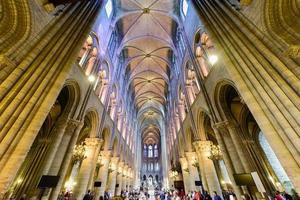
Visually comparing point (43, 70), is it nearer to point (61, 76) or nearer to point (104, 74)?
point (61, 76)

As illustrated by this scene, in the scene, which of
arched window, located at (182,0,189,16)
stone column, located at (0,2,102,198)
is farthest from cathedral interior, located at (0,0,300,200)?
arched window, located at (182,0,189,16)

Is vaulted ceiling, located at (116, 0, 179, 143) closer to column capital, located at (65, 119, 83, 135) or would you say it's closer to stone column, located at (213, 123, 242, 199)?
column capital, located at (65, 119, 83, 135)

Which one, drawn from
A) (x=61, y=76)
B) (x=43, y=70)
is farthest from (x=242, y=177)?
(x=43, y=70)

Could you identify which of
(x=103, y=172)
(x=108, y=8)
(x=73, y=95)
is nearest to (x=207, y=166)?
(x=103, y=172)

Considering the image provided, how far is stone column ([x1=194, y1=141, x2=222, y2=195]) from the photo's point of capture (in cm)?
1056

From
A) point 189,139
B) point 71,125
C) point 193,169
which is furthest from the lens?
point 189,139

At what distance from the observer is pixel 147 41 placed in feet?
64.4

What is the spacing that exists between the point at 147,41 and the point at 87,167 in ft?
51.3

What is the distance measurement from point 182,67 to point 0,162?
1394cm

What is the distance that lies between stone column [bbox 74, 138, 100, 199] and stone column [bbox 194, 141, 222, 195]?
7447 millimetres

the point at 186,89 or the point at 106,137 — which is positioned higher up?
the point at 186,89

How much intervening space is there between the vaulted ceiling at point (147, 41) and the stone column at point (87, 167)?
11903 mm

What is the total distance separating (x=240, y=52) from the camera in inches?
229

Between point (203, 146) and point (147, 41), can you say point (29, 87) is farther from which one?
point (147, 41)
